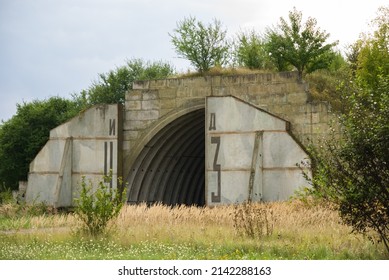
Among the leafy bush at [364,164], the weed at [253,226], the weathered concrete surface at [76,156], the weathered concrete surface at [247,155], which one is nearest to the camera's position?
the leafy bush at [364,164]

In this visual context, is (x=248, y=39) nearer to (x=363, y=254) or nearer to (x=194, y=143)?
(x=194, y=143)

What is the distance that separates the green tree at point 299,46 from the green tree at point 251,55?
658 mm

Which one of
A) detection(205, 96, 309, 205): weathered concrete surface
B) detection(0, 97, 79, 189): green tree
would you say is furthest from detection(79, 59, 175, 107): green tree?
detection(205, 96, 309, 205): weathered concrete surface

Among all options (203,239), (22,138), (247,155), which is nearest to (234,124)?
(247,155)

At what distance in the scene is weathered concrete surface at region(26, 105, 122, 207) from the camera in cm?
2736

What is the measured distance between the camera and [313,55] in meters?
34.2

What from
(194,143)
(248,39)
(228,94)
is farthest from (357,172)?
(248,39)

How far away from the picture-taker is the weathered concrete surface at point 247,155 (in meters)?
24.2

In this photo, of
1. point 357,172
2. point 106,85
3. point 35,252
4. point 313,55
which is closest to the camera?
point 357,172

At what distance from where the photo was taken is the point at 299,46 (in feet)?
113

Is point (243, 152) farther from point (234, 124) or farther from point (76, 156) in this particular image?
point (76, 156)

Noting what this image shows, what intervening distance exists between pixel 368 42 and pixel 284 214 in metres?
24.8

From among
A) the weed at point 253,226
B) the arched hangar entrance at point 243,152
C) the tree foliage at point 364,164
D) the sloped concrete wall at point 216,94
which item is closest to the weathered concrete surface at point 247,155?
the arched hangar entrance at point 243,152

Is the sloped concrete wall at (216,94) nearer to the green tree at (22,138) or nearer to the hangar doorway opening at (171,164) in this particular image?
the hangar doorway opening at (171,164)
